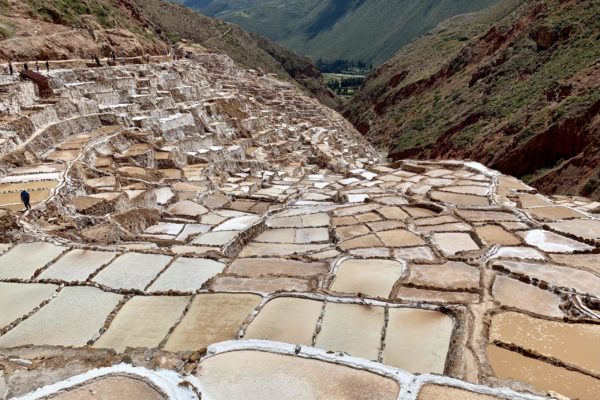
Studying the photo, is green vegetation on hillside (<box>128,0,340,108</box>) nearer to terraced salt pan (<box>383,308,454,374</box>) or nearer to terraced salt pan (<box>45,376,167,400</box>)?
terraced salt pan (<box>383,308,454,374</box>)

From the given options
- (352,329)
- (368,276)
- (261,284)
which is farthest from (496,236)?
(261,284)

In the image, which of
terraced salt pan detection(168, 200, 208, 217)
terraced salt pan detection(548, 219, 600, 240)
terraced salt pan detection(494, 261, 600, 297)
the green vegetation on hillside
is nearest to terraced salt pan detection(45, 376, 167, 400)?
terraced salt pan detection(494, 261, 600, 297)

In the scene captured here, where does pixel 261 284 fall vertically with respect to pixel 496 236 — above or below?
below

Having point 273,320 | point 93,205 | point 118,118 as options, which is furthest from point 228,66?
point 273,320

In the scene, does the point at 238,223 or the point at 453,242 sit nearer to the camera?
the point at 453,242

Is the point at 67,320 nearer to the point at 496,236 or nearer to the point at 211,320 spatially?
the point at 211,320

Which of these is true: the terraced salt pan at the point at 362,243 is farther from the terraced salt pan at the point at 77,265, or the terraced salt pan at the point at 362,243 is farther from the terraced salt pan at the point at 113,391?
the terraced salt pan at the point at 113,391

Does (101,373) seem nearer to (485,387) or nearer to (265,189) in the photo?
(485,387)

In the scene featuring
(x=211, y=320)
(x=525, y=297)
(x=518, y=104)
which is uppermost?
(x=518, y=104)
